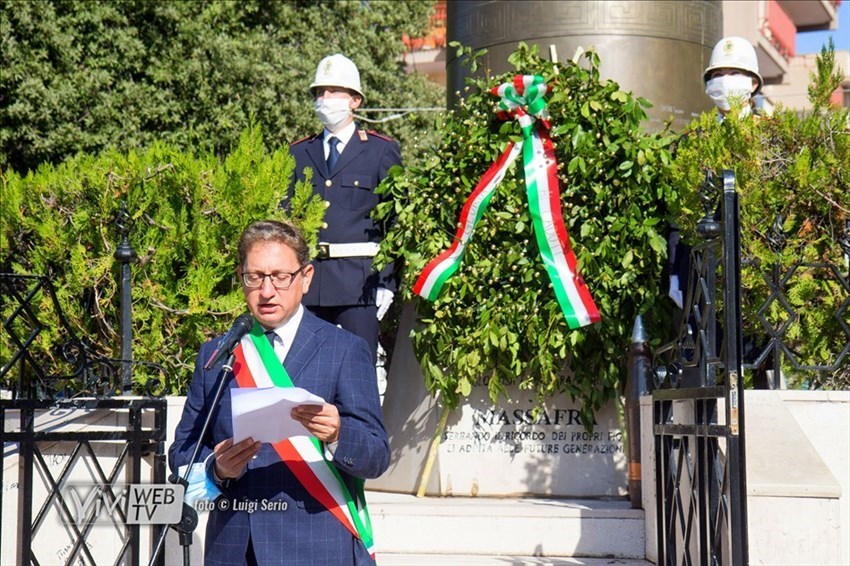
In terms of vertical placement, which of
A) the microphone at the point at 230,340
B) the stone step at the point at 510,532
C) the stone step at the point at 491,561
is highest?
the microphone at the point at 230,340

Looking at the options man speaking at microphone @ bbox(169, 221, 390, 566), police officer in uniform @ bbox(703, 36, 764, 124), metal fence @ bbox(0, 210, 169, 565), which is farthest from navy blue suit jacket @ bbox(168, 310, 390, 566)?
police officer in uniform @ bbox(703, 36, 764, 124)

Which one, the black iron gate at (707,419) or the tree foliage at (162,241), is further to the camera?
the tree foliage at (162,241)

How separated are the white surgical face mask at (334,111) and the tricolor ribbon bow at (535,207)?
37.0 inches

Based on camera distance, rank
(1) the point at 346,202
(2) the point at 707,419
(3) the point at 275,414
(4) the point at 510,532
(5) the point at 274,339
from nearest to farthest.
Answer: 1. (3) the point at 275,414
2. (5) the point at 274,339
3. (2) the point at 707,419
4. (4) the point at 510,532
5. (1) the point at 346,202

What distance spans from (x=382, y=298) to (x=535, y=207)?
3.40ft

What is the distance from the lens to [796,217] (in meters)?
5.91

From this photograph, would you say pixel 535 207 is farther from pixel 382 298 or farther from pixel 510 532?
pixel 510 532

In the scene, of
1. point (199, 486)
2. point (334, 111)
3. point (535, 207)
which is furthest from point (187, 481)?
point (334, 111)

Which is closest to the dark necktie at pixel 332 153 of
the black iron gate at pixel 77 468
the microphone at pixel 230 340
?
the black iron gate at pixel 77 468

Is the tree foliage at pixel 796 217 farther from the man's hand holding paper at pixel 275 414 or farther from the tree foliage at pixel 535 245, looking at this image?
the man's hand holding paper at pixel 275 414

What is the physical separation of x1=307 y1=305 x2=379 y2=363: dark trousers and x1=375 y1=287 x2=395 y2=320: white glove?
1.2 inches

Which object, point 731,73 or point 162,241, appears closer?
point 162,241

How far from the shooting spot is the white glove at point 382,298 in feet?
23.2

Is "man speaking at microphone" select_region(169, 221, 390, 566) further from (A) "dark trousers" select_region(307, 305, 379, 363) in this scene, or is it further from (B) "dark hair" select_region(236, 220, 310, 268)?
(A) "dark trousers" select_region(307, 305, 379, 363)
